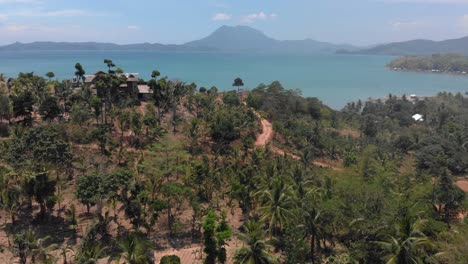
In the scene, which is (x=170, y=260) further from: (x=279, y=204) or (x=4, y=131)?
(x=4, y=131)

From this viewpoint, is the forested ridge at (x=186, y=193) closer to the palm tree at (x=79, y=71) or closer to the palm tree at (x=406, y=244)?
the palm tree at (x=406, y=244)

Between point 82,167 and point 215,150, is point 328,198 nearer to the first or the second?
point 215,150

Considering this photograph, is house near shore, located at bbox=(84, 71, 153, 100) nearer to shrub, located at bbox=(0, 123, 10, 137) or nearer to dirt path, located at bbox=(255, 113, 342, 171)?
shrub, located at bbox=(0, 123, 10, 137)

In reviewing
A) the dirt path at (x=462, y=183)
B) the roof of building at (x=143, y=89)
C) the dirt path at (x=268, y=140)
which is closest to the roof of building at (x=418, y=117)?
the dirt path at (x=462, y=183)

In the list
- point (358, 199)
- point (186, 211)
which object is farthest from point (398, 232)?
point (186, 211)

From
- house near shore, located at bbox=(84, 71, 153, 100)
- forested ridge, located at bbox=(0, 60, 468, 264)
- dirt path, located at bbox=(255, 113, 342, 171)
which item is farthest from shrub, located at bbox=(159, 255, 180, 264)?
house near shore, located at bbox=(84, 71, 153, 100)
